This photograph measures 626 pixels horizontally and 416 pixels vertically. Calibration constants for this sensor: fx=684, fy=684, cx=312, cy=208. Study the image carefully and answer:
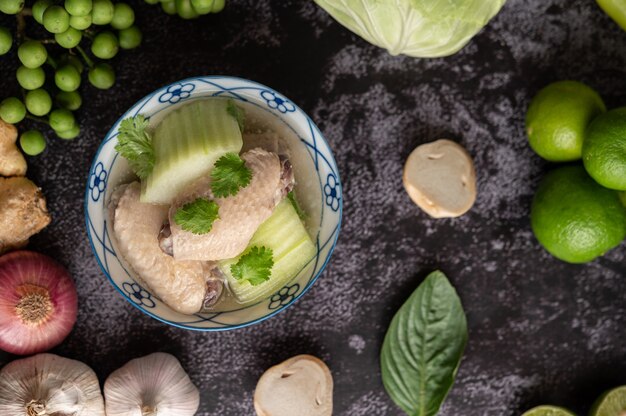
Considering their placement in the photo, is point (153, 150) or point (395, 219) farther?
point (395, 219)

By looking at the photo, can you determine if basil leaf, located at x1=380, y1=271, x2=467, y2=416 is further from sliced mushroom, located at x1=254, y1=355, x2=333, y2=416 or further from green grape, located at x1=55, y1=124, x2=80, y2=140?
green grape, located at x1=55, y1=124, x2=80, y2=140

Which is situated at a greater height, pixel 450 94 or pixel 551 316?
pixel 450 94

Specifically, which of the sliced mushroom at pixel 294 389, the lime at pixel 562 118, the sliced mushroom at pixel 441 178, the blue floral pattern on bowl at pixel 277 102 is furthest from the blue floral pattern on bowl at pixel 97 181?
the lime at pixel 562 118

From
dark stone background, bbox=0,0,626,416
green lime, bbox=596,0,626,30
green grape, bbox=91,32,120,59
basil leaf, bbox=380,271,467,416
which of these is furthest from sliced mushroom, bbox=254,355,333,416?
green lime, bbox=596,0,626,30

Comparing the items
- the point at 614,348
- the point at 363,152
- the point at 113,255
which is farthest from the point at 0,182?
the point at 614,348

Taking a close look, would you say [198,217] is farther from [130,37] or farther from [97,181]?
[130,37]

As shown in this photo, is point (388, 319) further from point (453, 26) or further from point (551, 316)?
point (453, 26)

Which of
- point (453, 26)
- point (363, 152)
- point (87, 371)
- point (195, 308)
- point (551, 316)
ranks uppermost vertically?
point (453, 26)
